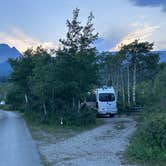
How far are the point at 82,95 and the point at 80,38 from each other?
395 cm

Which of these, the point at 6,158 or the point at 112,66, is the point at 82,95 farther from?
the point at 112,66

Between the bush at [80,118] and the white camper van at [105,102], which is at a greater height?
the white camper van at [105,102]

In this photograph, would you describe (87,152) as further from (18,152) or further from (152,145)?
(18,152)

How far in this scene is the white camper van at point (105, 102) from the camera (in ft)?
116

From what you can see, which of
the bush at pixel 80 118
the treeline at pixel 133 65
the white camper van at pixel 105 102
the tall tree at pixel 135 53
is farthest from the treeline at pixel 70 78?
the tall tree at pixel 135 53

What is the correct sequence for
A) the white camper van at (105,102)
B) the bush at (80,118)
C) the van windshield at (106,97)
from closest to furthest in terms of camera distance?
the bush at (80,118)
the white camper van at (105,102)
the van windshield at (106,97)

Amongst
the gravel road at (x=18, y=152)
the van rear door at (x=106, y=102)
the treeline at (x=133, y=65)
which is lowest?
the gravel road at (x=18, y=152)

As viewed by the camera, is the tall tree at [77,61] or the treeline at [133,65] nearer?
the tall tree at [77,61]

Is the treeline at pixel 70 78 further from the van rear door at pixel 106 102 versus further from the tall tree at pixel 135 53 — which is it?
the tall tree at pixel 135 53

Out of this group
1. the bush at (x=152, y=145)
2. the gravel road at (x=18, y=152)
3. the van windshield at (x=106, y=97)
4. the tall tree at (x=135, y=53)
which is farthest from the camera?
the tall tree at (x=135, y=53)

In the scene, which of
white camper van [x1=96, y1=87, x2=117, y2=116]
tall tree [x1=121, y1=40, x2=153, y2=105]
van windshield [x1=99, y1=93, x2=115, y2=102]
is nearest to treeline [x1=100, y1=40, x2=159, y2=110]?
tall tree [x1=121, y1=40, x2=153, y2=105]

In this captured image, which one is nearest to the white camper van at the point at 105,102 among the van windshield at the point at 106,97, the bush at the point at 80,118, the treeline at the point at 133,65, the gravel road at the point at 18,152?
the van windshield at the point at 106,97

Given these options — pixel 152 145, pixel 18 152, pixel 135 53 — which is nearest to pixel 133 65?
pixel 135 53

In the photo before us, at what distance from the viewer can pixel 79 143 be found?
16109mm
